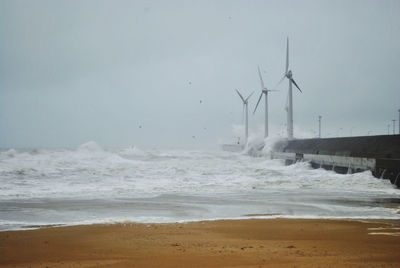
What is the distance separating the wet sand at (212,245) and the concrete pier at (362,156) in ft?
43.1

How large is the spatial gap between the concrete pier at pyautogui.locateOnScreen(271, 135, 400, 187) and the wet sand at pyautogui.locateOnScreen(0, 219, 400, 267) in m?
13.1

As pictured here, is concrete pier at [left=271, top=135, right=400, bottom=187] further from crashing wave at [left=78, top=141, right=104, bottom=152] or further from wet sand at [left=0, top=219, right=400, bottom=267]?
crashing wave at [left=78, top=141, right=104, bottom=152]

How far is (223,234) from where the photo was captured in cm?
705

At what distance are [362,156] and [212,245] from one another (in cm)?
2191

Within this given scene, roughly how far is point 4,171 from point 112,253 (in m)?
19.7

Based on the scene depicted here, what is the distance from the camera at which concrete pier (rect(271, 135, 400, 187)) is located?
2004cm

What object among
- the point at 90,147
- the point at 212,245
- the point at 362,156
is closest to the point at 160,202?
the point at 212,245

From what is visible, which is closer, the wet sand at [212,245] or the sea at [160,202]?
the wet sand at [212,245]

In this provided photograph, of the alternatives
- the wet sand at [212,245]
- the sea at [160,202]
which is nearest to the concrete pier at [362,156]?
the sea at [160,202]

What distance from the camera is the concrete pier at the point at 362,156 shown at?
65.7 ft

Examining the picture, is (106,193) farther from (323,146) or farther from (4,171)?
(323,146)

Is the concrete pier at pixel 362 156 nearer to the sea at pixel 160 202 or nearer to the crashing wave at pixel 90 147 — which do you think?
the sea at pixel 160 202

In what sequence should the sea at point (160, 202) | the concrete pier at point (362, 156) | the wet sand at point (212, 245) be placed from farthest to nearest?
the concrete pier at point (362, 156) < the sea at point (160, 202) < the wet sand at point (212, 245)

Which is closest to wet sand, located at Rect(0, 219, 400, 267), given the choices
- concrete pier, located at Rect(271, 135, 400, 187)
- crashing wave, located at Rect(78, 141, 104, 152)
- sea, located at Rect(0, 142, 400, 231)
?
sea, located at Rect(0, 142, 400, 231)
